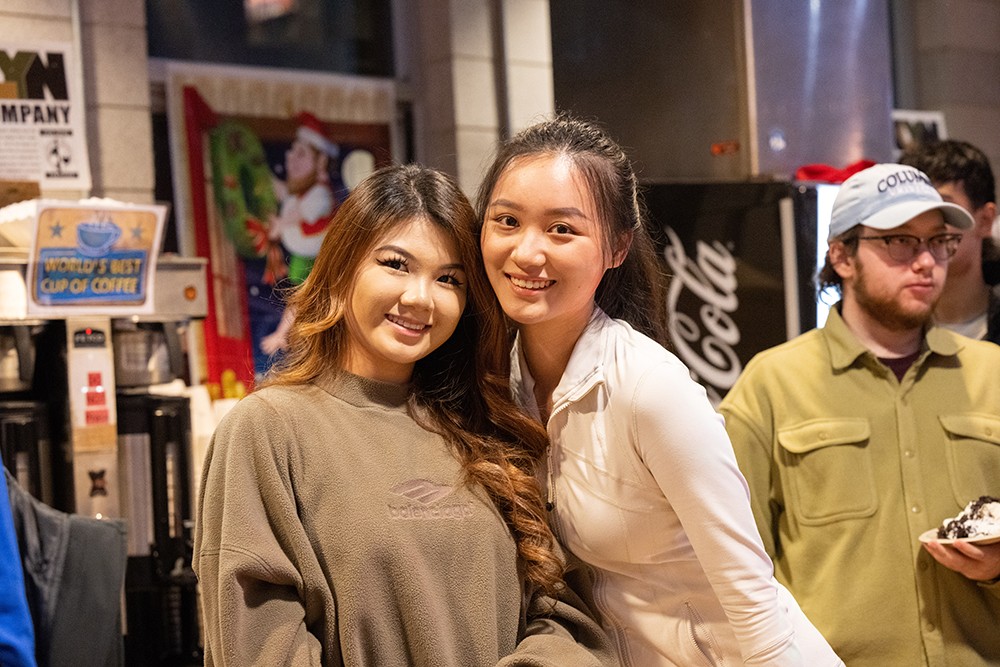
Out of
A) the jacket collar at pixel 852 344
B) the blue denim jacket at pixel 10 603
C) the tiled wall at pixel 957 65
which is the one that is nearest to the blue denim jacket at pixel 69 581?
the blue denim jacket at pixel 10 603

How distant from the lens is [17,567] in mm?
2543

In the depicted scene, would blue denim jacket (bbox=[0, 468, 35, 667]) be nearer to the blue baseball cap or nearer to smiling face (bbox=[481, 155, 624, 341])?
smiling face (bbox=[481, 155, 624, 341])

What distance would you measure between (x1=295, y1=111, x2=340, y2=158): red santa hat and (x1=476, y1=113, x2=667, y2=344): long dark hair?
3682 mm

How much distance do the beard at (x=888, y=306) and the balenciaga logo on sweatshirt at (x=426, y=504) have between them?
51.3 inches

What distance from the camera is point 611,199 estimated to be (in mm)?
2256

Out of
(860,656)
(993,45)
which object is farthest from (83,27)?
(993,45)

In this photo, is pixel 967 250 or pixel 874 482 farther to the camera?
pixel 967 250

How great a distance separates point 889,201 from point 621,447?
1189 millimetres

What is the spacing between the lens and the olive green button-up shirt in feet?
8.91

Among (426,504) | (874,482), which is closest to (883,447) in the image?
(874,482)

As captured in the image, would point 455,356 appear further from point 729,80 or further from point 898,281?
point 729,80

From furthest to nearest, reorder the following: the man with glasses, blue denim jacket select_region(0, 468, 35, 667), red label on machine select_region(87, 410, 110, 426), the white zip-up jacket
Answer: red label on machine select_region(87, 410, 110, 426), the man with glasses, blue denim jacket select_region(0, 468, 35, 667), the white zip-up jacket

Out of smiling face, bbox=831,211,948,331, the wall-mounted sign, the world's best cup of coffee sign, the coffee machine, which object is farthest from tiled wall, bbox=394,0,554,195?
smiling face, bbox=831,211,948,331

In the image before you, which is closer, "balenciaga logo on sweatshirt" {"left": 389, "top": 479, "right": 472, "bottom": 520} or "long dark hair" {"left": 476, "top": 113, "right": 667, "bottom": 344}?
"balenciaga logo on sweatshirt" {"left": 389, "top": 479, "right": 472, "bottom": 520}
